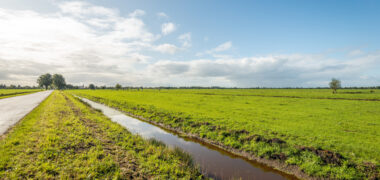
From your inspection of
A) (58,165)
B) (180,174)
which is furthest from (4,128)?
(180,174)

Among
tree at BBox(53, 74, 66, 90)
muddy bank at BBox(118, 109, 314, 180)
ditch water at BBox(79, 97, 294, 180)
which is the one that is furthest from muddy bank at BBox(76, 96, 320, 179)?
tree at BBox(53, 74, 66, 90)

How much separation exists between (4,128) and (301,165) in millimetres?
24163

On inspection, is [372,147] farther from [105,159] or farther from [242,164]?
[105,159]

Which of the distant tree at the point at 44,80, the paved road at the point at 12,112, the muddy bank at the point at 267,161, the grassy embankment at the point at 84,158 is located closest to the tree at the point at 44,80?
the distant tree at the point at 44,80

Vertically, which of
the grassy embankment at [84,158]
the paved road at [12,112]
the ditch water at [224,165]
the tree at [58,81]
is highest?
the tree at [58,81]

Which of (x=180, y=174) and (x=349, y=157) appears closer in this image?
(x=180, y=174)

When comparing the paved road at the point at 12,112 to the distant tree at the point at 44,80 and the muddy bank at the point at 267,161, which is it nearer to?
the muddy bank at the point at 267,161

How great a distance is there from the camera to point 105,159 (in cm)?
924

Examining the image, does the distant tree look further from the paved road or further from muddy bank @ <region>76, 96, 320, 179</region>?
muddy bank @ <region>76, 96, 320, 179</region>

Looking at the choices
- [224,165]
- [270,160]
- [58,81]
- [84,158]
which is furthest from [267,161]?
[58,81]

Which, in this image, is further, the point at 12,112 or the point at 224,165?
the point at 12,112

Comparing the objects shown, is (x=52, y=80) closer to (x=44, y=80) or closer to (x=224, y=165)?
(x=44, y=80)

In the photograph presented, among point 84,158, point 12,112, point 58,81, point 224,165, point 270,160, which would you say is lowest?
point 224,165

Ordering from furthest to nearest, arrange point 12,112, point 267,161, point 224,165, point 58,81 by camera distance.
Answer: point 58,81 → point 12,112 → point 267,161 → point 224,165
